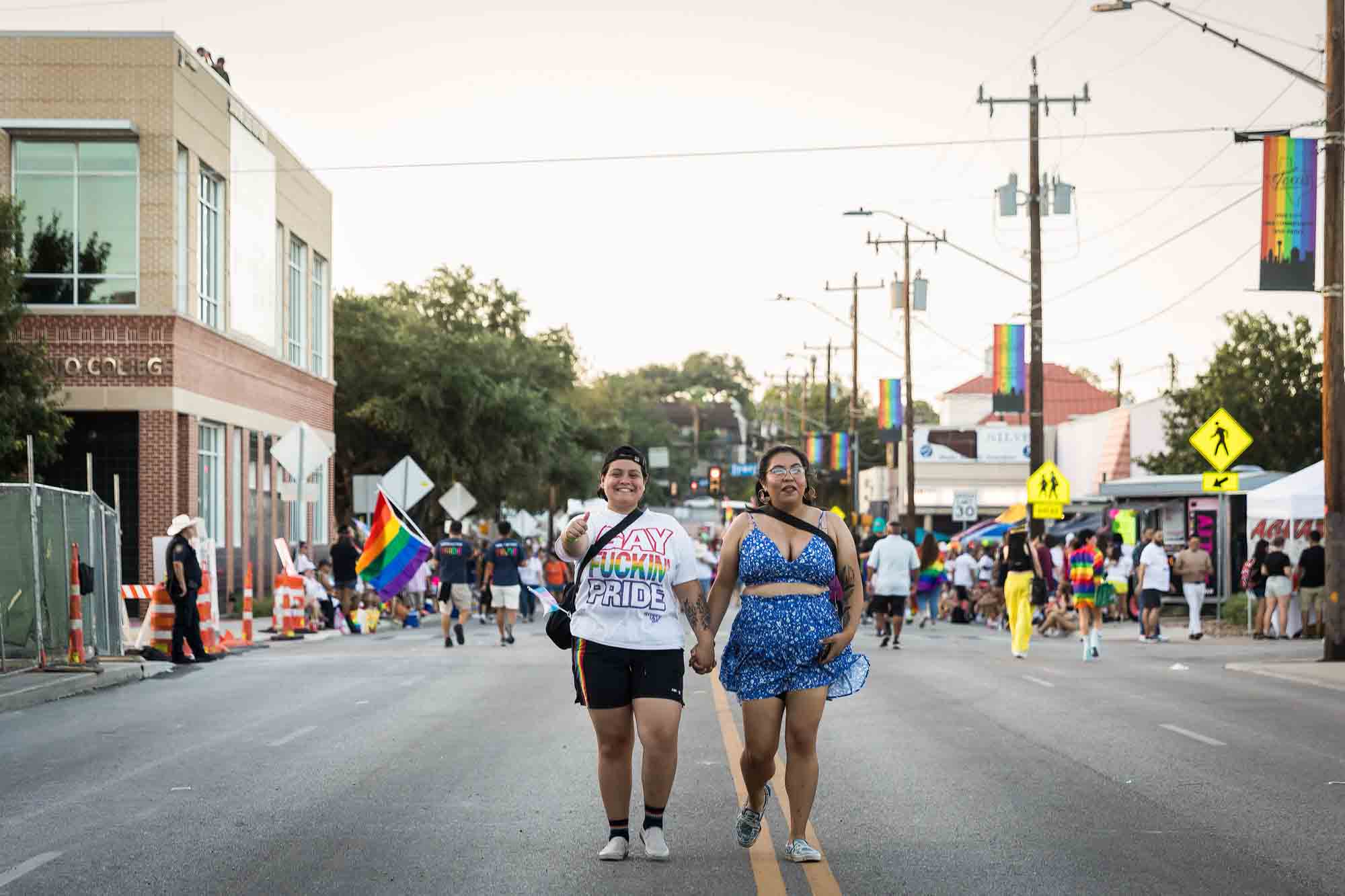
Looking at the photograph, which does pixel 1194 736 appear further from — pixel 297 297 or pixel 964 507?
pixel 297 297

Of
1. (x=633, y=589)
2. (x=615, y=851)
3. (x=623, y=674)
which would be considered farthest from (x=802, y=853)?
(x=633, y=589)

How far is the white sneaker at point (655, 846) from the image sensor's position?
810 cm

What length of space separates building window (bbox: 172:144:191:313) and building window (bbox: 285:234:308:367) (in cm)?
966

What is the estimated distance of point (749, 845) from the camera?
8250 millimetres

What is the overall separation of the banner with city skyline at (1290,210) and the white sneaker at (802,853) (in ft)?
53.8

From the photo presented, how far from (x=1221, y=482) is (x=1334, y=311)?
4078mm

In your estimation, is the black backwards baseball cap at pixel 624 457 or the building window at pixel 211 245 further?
the building window at pixel 211 245

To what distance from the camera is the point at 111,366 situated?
1300 inches

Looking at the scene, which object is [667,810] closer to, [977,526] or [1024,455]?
[977,526]

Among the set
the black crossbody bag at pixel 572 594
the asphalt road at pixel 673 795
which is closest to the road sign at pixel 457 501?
the asphalt road at pixel 673 795

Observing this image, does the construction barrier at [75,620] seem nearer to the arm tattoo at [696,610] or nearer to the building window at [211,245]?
the arm tattoo at [696,610]

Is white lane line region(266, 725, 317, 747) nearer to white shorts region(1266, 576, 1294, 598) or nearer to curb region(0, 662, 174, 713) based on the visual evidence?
curb region(0, 662, 174, 713)

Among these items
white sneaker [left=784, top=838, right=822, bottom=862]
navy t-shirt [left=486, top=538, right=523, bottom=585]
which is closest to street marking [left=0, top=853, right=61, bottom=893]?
white sneaker [left=784, top=838, right=822, bottom=862]

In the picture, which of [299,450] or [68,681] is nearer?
[68,681]
